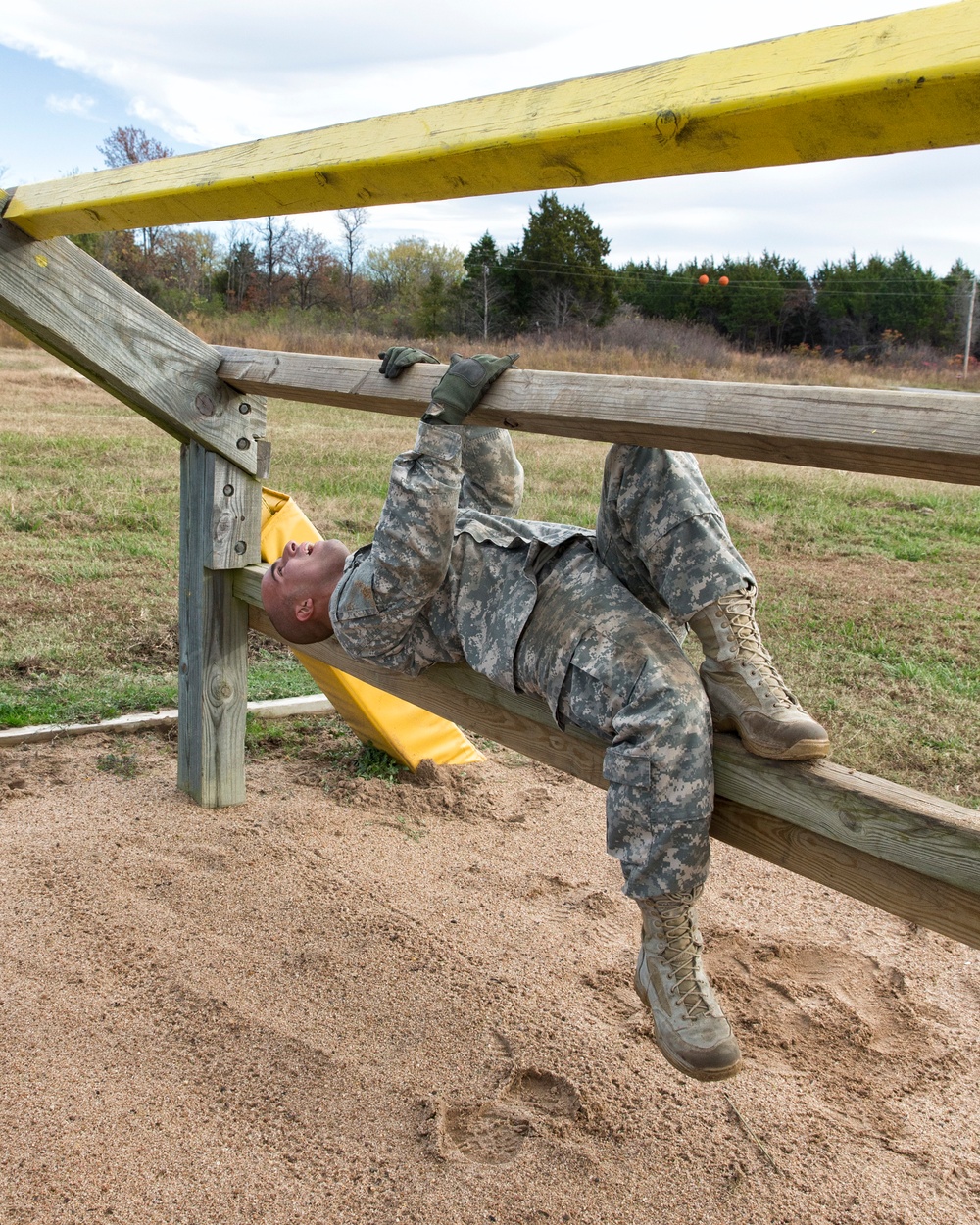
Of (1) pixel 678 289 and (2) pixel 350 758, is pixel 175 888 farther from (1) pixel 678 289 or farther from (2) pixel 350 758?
(1) pixel 678 289

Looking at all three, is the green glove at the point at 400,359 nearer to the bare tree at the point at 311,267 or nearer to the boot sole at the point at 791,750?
the boot sole at the point at 791,750

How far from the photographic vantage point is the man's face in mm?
2592

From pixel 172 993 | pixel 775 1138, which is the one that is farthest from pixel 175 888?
pixel 775 1138

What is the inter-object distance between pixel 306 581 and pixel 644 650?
994 millimetres

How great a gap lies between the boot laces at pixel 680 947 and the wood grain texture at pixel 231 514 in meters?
2.00

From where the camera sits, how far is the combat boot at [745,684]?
73.5 inches

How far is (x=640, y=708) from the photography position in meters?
1.89

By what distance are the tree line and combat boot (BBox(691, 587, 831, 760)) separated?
2345 cm

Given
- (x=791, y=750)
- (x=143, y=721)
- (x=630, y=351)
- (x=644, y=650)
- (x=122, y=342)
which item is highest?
(x=630, y=351)

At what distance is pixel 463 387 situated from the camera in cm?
200

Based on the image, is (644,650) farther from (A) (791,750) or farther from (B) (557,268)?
(B) (557,268)

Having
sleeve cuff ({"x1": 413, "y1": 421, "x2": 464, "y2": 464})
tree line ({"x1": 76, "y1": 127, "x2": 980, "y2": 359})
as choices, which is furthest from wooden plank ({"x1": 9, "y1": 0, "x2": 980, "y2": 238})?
tree line ({"x1": 76, "y1": 127, "x2": 980, "y2": 359})

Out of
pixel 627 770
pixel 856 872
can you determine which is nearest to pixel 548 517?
pixel 627 770

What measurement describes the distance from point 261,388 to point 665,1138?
7.11 feet
